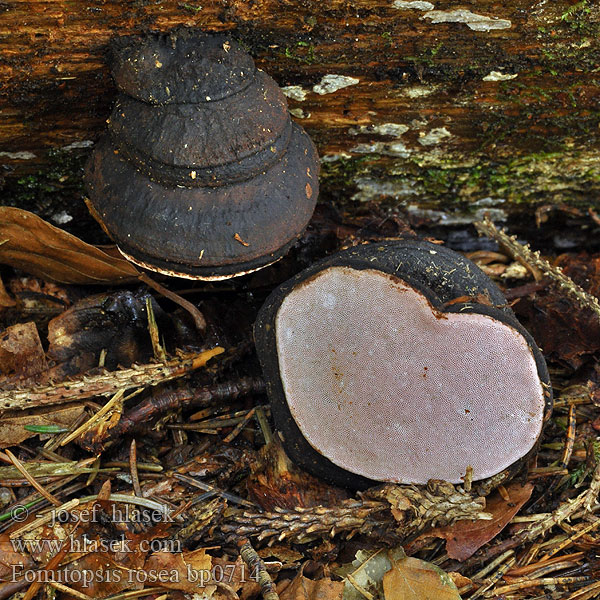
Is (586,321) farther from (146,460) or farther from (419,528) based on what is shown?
(146,460)

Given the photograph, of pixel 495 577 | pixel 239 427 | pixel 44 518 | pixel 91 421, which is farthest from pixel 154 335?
pixel 495 577

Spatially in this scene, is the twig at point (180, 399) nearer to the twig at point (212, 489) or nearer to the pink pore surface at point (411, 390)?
the twig at point (212, 489)

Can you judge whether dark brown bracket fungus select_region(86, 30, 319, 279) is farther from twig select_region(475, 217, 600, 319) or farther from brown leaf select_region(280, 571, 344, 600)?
twig select_region(475, 217, 600, 319)

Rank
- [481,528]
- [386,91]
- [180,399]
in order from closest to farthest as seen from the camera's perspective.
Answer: [481,528], [180,399], [386,91]

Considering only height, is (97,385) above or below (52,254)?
below

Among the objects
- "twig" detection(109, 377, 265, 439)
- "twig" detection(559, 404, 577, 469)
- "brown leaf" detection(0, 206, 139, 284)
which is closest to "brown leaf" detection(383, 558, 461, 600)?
"twig" detection(559, 404, 577, 469)

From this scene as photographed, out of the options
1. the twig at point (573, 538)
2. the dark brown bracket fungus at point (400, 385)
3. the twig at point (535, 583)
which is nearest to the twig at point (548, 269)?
the dark brown bracket fungus at point (400, 385)

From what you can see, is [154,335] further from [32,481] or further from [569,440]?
[569,440]

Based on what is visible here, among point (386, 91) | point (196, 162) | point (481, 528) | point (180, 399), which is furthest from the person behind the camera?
point (386, 91)
